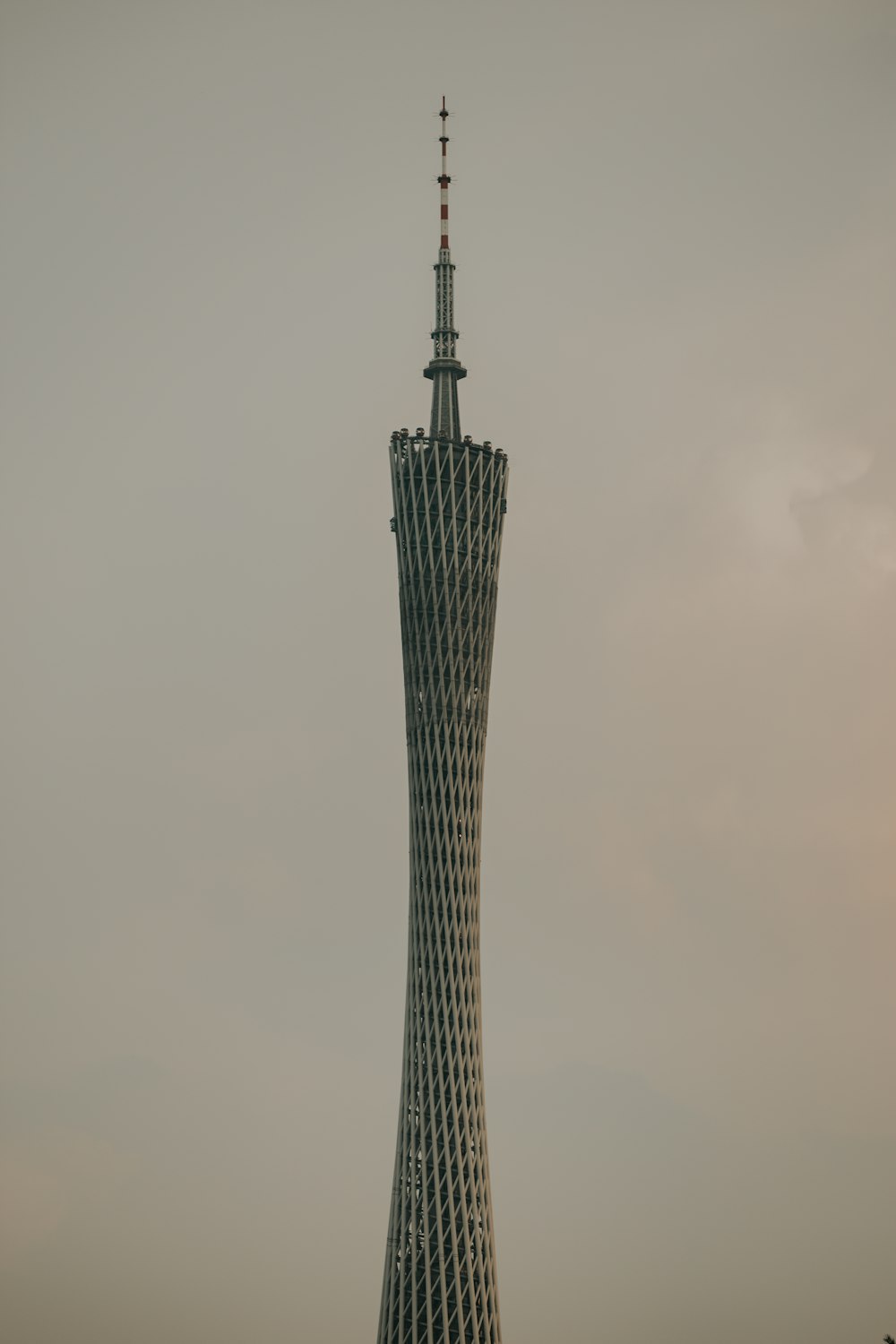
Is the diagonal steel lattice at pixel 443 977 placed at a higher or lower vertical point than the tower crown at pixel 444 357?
lower

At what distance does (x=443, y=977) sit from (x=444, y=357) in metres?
37.3

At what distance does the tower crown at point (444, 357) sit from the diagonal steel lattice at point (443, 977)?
9386 mm

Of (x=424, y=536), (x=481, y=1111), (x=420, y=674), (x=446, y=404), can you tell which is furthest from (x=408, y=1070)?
(x=446, y=404)

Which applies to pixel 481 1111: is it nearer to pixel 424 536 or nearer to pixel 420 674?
pixel 420 674

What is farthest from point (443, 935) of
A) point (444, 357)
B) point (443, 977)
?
point (444, 357)

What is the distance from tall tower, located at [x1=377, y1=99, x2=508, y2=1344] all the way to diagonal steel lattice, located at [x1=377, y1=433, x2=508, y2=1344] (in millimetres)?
66

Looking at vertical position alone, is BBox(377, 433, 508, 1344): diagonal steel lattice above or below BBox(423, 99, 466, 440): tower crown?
below

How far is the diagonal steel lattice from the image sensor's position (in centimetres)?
11562

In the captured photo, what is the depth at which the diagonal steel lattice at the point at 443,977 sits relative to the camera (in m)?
116

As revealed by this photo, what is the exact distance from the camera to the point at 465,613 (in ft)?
398

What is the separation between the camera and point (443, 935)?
116688 millimetres

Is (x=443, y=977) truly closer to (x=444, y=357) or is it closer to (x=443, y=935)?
(x=443, y=935)

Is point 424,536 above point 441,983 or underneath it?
above

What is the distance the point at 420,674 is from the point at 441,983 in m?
16.5
